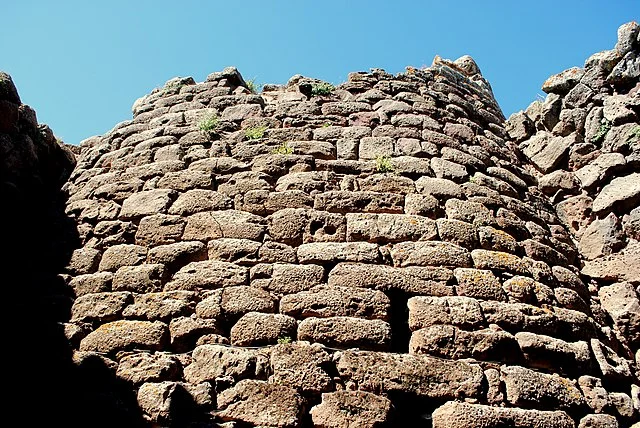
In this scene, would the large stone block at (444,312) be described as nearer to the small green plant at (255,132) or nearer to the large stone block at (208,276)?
the large stone block at (208,276)

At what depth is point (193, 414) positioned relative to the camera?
3.25 metres

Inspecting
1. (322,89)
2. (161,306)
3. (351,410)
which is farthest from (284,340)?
(322,89)

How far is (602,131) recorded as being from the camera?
19.3ft

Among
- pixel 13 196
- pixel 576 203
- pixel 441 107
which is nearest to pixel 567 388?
pixel 576 203

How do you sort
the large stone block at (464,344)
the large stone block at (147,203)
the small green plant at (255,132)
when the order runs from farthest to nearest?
the small green plant at (255,132) < the large stone block at (147,203) < the large stone block at (464,344)

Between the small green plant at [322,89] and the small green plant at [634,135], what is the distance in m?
2.63

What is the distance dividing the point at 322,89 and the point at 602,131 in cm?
262

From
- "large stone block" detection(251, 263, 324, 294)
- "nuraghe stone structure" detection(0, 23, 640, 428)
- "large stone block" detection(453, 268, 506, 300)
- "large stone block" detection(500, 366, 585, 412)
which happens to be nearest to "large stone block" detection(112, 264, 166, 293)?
"nuraghe stone structure" detection(0, 23, 640, 428)

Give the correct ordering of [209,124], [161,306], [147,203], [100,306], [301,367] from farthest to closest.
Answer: [209,124]
[147,203]
[100,306]
[161,306]
[301,367]

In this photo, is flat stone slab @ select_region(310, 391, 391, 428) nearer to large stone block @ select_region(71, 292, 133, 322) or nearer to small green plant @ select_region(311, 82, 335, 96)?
large stone block @ select_region(71, 292, 133, 322)

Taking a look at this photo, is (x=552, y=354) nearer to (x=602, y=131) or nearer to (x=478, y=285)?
(x=478, y=285)

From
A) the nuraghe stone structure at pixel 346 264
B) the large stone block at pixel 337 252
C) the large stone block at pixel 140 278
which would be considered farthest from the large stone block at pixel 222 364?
the large stone block at pixel 337 252

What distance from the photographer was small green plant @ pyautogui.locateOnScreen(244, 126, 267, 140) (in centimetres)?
497

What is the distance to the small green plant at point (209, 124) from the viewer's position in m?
5.08
